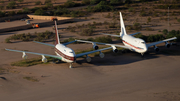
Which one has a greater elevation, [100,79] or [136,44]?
[136,44]

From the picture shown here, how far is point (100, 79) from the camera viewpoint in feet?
118

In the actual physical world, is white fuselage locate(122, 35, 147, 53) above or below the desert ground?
above

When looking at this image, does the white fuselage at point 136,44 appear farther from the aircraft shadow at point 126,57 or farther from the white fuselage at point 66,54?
the white fuselage at point 66,54

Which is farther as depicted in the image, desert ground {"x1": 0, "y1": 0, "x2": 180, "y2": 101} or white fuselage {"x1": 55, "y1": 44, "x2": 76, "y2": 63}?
white fuselage {"x1": 55, "y1": 44, "x2": 76, "y2": 63}

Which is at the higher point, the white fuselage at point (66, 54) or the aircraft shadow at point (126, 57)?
the white fuselage at point (66, 54)

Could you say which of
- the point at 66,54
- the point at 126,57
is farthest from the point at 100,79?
the point at 126,57

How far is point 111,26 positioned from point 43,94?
2023 inches

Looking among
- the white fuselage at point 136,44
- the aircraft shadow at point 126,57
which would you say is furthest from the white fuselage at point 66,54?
the white fuselage at point 136,44

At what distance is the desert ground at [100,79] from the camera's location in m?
30.4

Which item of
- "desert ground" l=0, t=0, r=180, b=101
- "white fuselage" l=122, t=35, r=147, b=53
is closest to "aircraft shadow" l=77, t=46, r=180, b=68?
"desert ground" l=0, t=0, r=180, b=101

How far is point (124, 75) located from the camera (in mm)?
37531

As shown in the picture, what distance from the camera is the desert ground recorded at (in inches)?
1195

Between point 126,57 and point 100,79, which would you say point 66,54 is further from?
point 126,57

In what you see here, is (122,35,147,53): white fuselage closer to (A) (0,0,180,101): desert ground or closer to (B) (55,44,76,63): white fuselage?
(A) (0,0,180,101): desert ground
